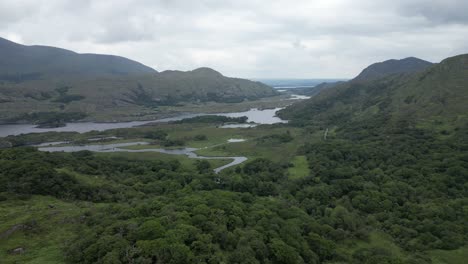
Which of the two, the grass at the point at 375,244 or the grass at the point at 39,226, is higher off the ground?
the grass at the point at 39,226

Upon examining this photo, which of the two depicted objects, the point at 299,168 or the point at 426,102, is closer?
the point at 299,168

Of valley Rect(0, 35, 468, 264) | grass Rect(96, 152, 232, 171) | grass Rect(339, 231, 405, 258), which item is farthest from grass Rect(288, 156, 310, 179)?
grass Rect(339, 231, 405, 258)

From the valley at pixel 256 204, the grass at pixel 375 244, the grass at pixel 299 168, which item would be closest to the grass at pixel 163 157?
the valley at pixel 256 204

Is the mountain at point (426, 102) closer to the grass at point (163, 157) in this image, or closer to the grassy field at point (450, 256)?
the grass at point (163, 157)

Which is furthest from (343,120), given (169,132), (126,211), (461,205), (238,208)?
(126,211)

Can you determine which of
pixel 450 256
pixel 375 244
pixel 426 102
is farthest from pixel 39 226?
pixel 426 102

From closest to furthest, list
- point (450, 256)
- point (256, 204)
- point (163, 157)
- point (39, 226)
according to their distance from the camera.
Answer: point (39, 226) → point (450, 256) → point (256, 204) → point (163, 157)

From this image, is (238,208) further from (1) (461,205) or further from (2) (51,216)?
(1) (461,205)

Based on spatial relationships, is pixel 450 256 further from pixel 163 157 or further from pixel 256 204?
pixel 163 157


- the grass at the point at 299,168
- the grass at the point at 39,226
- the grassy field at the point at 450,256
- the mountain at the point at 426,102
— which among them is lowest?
the grassy field at the point at 450,256
